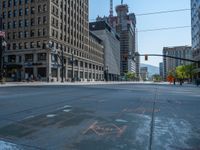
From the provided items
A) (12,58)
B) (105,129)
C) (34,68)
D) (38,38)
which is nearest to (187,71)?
(38,38)

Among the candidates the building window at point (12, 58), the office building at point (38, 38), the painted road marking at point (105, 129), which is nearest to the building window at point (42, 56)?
the office building at point (38, 38)

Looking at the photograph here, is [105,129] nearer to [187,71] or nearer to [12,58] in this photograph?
[12,58]

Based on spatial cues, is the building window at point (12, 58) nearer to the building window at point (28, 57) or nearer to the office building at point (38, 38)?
the office building at point (38, 38)

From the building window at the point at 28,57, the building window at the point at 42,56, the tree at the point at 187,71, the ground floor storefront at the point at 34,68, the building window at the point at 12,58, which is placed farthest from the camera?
the tree at the point at 187,71

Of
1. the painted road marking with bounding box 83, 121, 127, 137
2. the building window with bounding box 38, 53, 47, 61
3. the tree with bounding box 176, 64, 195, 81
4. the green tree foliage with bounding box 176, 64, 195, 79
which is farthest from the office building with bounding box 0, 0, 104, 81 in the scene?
the painted road marking with bounding box 83, 121, 127, 137

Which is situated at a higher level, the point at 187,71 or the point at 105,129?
the point at 187,71

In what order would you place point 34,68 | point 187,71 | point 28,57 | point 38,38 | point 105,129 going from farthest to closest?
point 187,71
point 28,57
point 38,38
point 34,68
point 105,129

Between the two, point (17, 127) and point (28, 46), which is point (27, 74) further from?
point (17, 127)

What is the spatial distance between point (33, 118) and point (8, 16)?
237 ft

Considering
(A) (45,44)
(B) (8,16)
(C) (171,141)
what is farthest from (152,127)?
(B) (8,16)

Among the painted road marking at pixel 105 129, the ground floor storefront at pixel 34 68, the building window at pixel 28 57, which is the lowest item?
the painted road marking at pixel 105 129

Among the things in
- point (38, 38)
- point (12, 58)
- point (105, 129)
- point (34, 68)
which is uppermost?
point (38, 38)

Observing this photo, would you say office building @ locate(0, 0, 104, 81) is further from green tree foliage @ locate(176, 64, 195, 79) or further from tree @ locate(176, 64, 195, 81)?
green tree foliage @ locate(176, 64, 195, 79)

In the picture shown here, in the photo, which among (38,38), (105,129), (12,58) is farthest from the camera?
(12,58)
